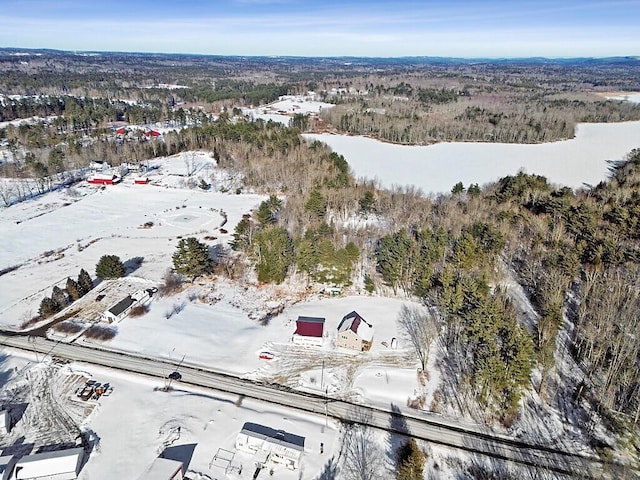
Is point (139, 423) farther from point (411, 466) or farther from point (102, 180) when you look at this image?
point (102, 180)

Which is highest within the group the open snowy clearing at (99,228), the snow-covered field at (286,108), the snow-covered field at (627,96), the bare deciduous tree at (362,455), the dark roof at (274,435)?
the snow-covered field at (627,96)

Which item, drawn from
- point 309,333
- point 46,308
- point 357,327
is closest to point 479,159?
point 357,327

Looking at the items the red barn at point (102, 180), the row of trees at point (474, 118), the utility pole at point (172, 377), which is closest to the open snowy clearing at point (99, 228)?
the red barn at point (102, 180)

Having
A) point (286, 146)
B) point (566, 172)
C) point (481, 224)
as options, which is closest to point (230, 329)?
point (481, 224)

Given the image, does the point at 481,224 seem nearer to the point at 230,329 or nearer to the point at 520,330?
the point at 520,330

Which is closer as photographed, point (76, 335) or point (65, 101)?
point (76, 335)

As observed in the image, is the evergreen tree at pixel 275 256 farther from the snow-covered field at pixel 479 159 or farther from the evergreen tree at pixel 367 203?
the snow-covered field at pixel 479 159

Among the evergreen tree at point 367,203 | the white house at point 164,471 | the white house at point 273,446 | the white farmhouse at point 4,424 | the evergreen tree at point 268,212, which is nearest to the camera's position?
the white house at point 164,471
